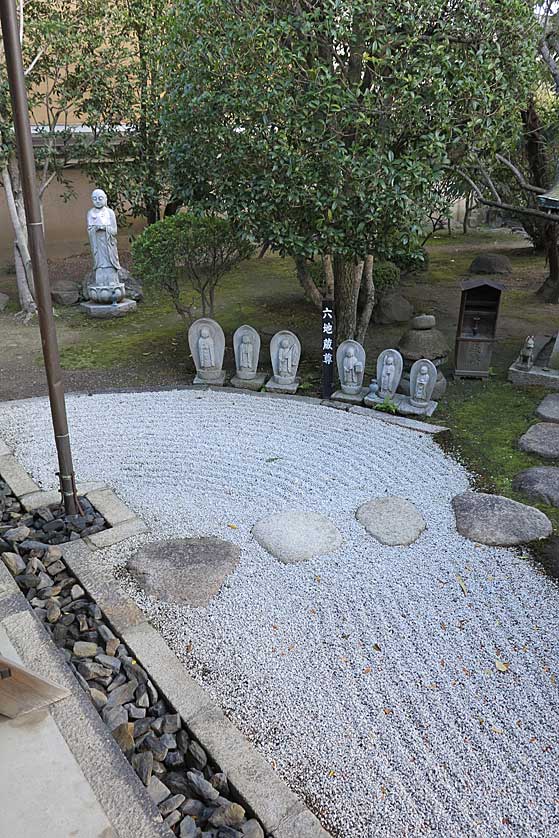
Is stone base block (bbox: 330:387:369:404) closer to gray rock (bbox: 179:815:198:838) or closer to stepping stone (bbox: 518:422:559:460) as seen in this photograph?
stepping stone (bbox: 518:422:559:460)

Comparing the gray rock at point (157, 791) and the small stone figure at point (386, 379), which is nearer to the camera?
the gray rock at point (157, 791)

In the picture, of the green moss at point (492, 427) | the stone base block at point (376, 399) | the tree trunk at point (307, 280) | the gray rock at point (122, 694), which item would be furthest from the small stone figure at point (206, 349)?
the gray rock at point (122, 694)

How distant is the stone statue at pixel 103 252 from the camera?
11359mm

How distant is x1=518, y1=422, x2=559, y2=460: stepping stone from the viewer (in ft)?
21.0

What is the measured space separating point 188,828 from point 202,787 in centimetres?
19

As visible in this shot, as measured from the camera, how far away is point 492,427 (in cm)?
705

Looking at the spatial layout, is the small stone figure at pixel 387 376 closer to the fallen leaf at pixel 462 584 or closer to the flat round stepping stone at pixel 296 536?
the flat round stepping stone at pixel 296 536

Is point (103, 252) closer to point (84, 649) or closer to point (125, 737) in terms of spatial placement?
point (84, 649)

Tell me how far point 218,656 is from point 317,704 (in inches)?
26.9

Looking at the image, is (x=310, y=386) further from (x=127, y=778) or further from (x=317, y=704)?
(x=127, y=778)

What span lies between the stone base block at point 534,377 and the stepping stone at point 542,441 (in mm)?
1195

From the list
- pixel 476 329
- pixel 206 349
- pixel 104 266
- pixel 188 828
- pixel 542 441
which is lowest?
pixel 188 828

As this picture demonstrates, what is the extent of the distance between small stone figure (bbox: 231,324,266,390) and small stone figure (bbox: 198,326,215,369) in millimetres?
296

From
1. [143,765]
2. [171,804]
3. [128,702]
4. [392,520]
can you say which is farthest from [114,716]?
[392,520]
